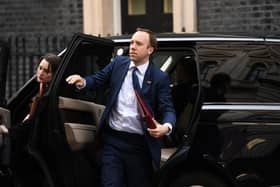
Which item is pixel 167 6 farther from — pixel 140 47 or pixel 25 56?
pixel 140 47

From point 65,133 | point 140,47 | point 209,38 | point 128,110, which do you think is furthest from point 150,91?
point 209,38

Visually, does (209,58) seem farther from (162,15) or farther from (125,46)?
(162,15)

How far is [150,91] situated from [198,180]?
3.15 feet

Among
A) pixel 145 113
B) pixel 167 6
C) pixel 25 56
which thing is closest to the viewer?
pixel 145 113

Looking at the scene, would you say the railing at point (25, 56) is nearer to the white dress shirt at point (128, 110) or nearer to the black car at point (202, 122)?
the black car at point (202, 122)

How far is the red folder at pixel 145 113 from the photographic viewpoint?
416cm

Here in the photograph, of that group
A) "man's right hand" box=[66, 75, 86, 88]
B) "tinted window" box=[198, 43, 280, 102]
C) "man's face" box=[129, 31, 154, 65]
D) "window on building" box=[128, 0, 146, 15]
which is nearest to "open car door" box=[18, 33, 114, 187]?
"man's right hand" box=[66, 75, 86, 88]

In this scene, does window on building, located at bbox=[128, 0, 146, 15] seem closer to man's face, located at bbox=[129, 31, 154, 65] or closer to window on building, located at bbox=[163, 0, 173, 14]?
window on building, located at bbox=[163, 0, 173, 14]

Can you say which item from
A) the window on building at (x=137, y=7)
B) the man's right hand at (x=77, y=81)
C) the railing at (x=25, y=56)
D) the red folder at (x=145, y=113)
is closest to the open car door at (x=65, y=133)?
the man's right hand at (x=77, y=81)

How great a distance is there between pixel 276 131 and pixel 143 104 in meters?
1.15

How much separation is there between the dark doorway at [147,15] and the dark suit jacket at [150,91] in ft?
19.6

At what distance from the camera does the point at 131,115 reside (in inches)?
172

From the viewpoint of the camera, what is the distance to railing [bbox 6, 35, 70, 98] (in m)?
9.81

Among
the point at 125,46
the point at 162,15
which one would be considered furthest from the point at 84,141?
the point at 162,15
